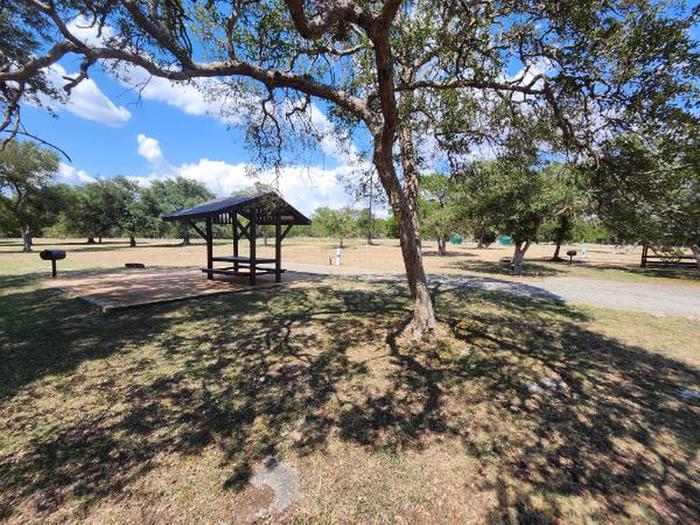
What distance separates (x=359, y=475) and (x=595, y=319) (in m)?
7.97

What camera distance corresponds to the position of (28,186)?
2878 centimetres

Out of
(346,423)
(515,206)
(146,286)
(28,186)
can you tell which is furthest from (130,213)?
(346,423)

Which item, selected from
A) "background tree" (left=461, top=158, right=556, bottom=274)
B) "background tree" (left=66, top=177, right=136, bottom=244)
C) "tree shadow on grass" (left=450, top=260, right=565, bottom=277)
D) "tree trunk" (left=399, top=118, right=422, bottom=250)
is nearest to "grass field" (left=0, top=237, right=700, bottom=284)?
"tree shadow on grass" (left=450, top=260, right=565, bottom=277)

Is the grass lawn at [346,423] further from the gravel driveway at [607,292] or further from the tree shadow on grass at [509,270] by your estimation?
the tree shadow on grass at [509,270]

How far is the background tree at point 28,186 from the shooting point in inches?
1080

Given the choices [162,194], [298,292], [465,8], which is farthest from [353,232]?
[465,8]

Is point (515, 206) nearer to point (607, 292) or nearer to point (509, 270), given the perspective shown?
point (607, 292)

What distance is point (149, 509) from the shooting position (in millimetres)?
2455

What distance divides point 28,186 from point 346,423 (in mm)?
38661

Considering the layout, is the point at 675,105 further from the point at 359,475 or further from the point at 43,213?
the point at 43,213

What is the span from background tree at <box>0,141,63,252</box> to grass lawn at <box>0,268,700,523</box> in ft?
102

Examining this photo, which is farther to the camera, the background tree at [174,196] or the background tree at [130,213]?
the background tree at [174,196]

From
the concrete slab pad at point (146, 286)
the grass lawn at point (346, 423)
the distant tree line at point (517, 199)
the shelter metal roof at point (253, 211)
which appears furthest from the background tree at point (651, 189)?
the concrete slab pad at point (146, 286)

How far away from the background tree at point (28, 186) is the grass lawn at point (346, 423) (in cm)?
3114
